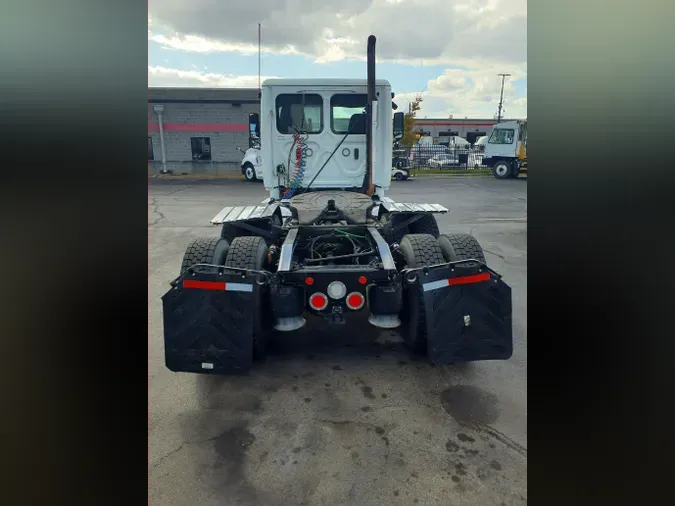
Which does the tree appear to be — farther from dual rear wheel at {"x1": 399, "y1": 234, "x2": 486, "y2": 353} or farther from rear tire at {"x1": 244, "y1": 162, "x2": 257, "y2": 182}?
dual rear wheel at {"x1": 399, "y1": 234, "x2": 486, "y2": 353}

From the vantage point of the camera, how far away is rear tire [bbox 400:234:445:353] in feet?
12.6

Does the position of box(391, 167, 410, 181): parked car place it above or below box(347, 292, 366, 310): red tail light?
above

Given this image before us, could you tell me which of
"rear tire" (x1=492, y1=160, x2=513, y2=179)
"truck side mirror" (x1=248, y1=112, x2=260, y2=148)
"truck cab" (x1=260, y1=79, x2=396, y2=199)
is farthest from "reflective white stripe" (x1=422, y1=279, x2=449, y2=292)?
"rear tire" (x1=492, y1=160, x2=513, y2=179)

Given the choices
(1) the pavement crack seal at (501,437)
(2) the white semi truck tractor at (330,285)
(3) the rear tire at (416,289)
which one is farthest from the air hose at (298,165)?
(1) the pavement crack seal at (501,437)

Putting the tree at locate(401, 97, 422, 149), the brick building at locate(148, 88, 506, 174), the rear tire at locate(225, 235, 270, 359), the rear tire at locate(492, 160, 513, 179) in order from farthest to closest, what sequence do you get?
1. the tree at locate(401, 97, 422, 149)
2. the brick building at locate(148, 88, 506, 174)
3. the rear tire at locate(492, 160, 513, 179)
4. the rear tire at locate(225, 235, 270, 359)

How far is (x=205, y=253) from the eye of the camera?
4.05 metres

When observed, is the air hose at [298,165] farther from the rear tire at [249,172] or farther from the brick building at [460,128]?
the brick building at [460,128]

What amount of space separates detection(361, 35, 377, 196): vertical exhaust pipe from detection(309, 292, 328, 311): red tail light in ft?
8.01

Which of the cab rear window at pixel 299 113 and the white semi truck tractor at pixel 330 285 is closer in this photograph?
the white semi truck tractor at pixel 330 285

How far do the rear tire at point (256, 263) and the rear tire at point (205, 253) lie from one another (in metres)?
0.14

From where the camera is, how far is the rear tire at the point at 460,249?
3918mm
